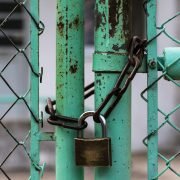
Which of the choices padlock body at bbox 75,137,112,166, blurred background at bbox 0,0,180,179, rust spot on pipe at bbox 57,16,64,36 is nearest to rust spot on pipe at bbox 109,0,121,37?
rust spot on pipe at bbox 57,16,64,36

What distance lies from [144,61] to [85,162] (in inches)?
10.4

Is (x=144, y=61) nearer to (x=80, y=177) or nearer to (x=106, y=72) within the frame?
(x=106, y=72)

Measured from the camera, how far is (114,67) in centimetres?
118

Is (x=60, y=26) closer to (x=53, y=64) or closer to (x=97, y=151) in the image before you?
(x=97, y=151)

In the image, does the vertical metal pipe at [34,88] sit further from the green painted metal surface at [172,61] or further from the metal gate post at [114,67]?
the green painted metal surface at [172,61]

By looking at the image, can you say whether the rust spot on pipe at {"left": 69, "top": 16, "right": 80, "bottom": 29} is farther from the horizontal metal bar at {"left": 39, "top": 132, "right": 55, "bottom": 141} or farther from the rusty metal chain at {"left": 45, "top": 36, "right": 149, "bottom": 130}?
the horizontal metal bar at {"left": 39, "top": 132, "right": 55, "bottom": 141}

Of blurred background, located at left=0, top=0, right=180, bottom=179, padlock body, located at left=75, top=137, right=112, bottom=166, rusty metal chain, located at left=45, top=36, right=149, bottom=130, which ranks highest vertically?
blurred background, located at left=0, top=0, right=180, bottom=179

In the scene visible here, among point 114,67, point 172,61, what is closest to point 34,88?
point 114,67

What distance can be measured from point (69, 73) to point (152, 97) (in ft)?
0.65

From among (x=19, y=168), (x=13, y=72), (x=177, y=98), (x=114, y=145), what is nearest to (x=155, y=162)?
(x=114, y=145)

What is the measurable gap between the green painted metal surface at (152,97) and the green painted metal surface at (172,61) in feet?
0.09

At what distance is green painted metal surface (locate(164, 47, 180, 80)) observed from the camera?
1199 mm

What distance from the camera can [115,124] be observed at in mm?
1198

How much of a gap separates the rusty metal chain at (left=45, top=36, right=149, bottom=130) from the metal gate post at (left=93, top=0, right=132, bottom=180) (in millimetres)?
23
